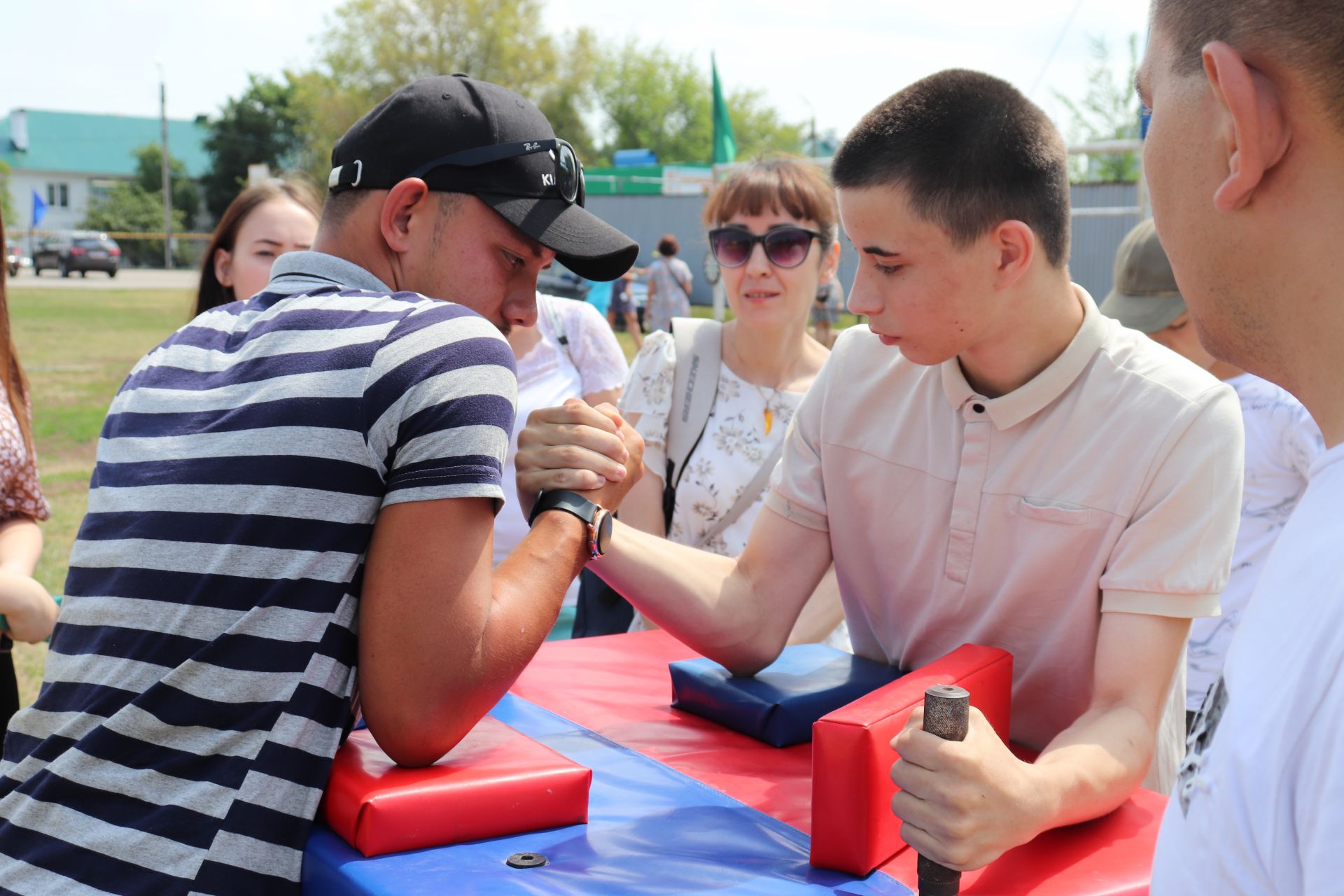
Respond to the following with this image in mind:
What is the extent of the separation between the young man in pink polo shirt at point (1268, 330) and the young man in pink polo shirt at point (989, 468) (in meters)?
0.76

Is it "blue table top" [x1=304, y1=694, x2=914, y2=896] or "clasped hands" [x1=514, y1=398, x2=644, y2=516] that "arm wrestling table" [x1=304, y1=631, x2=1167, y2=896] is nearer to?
"blue table top" [x1=304, y1=694, x2=914, y2=896]

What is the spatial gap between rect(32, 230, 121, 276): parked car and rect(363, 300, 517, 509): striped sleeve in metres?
42.5

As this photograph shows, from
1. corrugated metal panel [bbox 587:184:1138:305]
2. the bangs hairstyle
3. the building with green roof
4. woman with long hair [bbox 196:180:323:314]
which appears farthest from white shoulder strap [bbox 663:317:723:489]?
the building with green roof

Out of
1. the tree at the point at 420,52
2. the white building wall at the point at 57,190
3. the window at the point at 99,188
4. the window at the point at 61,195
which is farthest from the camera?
the window at the point at 61,195

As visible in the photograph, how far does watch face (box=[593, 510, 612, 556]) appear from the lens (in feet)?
5.77

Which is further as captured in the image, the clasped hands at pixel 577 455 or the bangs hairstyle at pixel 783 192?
A: the bangs hairstyle at pixel 783 192

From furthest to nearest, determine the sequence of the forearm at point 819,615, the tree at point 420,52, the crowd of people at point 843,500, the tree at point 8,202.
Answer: the tree at point 8,202 → the tree at point 420,52 → the forearm at point 819,615 → the crowd of people at point 843,500

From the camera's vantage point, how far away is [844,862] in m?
1.38

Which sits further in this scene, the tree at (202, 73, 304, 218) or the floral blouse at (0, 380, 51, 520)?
the tree at (202, 73, 304, 218)

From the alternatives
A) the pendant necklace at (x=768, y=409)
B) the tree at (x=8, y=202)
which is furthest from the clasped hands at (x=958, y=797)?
the tree at (x=8, y=202)

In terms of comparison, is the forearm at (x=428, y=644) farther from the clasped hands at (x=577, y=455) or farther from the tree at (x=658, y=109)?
the tree at (x=658, y=109)

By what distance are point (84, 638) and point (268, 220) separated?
244 cm

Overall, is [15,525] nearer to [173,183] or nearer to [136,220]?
[136,220]

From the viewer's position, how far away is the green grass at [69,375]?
6657 mm
